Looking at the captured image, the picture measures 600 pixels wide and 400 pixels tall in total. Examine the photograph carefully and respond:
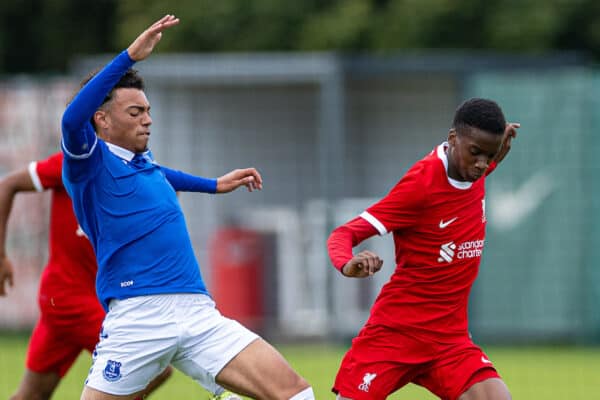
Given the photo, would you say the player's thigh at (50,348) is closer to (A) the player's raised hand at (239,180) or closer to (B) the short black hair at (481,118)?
(A) the player's raised hand at (239,180)

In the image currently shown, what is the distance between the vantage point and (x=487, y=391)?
6.06 m

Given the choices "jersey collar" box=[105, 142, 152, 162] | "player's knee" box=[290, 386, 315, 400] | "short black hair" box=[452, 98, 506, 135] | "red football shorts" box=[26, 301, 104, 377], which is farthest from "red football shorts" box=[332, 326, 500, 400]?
"red football shorts" box=[26, 301, 104, 377]

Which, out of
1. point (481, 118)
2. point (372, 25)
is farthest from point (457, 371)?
point (372, 25)

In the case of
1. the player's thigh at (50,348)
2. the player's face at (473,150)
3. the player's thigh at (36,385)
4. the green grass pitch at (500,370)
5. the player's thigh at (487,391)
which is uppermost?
the player's face at (473,150)

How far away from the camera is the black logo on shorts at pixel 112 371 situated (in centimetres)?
562

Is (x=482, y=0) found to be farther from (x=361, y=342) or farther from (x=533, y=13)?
(x=361, y=342)

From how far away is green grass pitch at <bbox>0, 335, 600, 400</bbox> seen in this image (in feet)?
33.2

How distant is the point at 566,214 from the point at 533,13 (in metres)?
3.54

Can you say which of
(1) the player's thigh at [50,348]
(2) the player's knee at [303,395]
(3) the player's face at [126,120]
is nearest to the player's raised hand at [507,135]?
(2) the player's knee at [303,395]

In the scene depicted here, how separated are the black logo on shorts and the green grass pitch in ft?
13.5

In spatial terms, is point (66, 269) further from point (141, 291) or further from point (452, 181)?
point (452, 181)

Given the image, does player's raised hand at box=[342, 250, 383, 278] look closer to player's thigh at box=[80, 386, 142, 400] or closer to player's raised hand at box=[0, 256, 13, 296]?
player's thigh at box=[80, 386, 142, 400]

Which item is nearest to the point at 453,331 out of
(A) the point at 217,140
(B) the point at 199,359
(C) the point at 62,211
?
(B) the point at 199,359

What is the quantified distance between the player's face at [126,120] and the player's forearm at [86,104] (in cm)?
36
